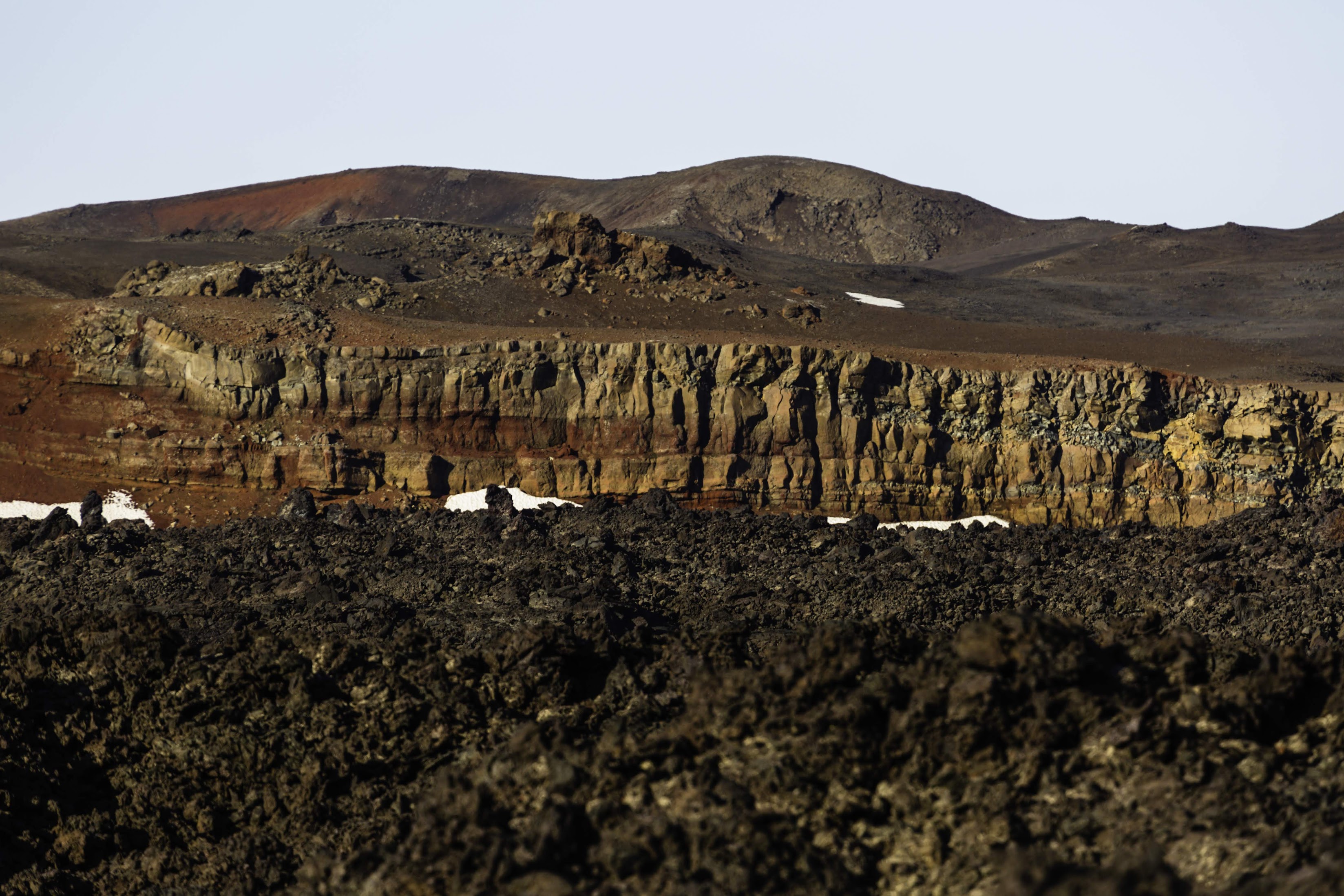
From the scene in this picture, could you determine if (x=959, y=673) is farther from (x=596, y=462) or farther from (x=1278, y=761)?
(x=596, y=462)

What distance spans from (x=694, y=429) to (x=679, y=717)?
32.4 meters

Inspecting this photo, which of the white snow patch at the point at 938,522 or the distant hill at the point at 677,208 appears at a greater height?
the distant hill at the point at 677,208

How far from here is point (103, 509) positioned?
44812 mm

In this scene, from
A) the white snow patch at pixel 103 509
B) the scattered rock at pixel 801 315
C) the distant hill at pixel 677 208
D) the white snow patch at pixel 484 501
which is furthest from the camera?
the distant hill at pixel 677 208

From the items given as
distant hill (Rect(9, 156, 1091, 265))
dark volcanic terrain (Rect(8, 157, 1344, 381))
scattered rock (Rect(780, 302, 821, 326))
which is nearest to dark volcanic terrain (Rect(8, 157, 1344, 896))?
scattered rock (Rect(780, 302, 821, 326))

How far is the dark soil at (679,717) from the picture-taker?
12516 mm

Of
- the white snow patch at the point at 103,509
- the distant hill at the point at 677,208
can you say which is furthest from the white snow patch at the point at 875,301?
the distant hill at the point at 677,208

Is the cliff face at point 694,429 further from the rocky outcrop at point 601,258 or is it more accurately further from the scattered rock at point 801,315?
the rocky outcrop at point 601,258

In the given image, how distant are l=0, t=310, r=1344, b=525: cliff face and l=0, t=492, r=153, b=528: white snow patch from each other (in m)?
1.34

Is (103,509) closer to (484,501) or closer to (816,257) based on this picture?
(484,501)

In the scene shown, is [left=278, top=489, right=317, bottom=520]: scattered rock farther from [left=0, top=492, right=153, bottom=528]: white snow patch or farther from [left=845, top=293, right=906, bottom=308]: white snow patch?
[left=845, top=293, right=906, bottom=308]: white snow patch

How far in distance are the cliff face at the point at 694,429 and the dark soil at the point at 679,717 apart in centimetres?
920

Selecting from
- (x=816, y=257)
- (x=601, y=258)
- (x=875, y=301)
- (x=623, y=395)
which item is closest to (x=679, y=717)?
(x=623, y=395)

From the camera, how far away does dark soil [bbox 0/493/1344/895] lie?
12516 millimetres
